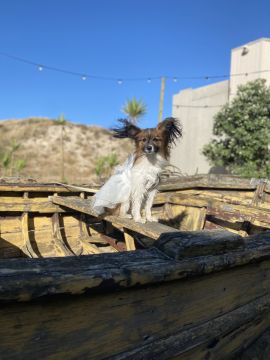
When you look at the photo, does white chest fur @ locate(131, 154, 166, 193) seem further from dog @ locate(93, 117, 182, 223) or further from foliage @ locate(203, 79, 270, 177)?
foliage @ locate(203, 79, 270, 177)

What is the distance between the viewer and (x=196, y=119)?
22938 millimetres

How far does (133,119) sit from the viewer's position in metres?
3.87

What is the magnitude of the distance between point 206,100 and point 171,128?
63.5 ft

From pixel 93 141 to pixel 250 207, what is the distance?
39.4 m

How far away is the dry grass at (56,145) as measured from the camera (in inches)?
1474

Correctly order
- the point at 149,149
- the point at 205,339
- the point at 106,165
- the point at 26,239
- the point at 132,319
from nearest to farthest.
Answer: the point at 132,319 → the point at 205,339 → the point at 149,149 → the point at 26,239 → the point at 106,165

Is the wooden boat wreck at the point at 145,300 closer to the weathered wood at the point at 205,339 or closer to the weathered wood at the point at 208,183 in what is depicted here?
the weathered wood at the point at 205,339

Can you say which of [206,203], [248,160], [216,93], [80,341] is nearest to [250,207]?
[206,203]

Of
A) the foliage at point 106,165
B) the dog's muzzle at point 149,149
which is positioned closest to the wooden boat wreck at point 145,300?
the dog's muzzle at point 149,149

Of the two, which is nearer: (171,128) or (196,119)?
(171,128)

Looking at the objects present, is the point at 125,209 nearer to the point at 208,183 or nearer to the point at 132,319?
the point at 132,319

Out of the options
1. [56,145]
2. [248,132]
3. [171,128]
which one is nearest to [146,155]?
[171,128]

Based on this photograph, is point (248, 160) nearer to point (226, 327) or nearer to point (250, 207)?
point (250, 207)

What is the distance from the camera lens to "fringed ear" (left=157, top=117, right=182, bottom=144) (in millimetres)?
3545
